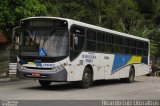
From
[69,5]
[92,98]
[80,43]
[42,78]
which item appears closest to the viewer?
[92,98]

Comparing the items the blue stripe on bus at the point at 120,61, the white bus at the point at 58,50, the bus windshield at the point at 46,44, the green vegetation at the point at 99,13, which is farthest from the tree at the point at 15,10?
the bus windshield at the point at 46,44

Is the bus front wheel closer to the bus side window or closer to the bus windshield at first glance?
the bus side window

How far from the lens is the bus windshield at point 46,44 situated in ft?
63.4

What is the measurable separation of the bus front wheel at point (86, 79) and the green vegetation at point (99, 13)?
6.14 meters

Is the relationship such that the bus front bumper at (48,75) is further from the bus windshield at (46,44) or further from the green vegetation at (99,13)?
the green vegetation at (99,13)

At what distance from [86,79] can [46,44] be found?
2933 millimetres

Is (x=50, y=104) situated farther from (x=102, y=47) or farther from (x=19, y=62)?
(x=102, y=47)

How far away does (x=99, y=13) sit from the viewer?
4462cm

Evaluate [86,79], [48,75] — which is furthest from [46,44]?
[86,79]

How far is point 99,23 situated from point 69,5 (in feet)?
14.0

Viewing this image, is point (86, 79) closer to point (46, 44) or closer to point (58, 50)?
point (58, 50)

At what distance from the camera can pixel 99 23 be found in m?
43.8

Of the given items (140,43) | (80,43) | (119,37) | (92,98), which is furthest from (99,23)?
(92,98)

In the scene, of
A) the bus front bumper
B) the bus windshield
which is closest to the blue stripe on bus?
the bus front bumper
